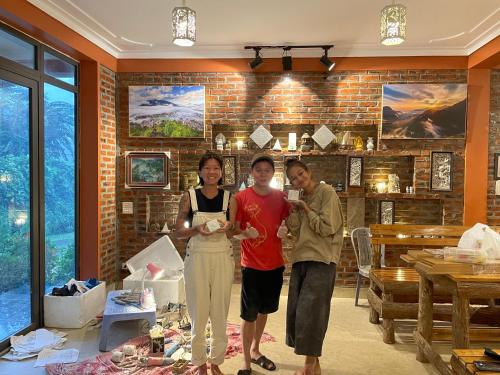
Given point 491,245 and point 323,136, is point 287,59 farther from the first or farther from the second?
point 491,245

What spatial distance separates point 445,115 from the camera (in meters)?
5.13

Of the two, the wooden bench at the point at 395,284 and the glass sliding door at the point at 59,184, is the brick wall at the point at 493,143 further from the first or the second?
the glass sliding door at the point at 59,184

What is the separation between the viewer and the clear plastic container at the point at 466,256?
9.57 feet

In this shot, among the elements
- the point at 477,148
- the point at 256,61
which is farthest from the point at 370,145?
the point at 256,61

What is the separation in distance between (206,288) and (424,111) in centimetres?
396

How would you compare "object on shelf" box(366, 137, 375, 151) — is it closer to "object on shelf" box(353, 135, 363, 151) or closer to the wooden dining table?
"object on shelf" box(353, 135, 363, 151)

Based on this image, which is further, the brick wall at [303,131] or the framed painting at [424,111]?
the brick wall at [303,131]

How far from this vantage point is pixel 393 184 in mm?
5234

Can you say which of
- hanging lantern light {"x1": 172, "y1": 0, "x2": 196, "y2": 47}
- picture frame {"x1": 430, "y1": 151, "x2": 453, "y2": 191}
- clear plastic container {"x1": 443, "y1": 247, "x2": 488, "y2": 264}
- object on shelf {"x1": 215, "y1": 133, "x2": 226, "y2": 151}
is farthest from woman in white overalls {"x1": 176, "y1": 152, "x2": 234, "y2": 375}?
picture frame {"x1": 430, "y1": 151, "x2": 453, "y2": 191}

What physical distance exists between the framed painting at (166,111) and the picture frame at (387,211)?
2.61 m

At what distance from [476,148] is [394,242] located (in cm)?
204

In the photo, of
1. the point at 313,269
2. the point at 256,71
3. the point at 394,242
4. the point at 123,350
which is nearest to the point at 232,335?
the point at 123,350

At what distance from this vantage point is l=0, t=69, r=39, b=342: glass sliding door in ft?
11.3

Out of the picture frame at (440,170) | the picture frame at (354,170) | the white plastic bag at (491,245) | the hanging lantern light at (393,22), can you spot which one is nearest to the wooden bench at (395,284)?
the white plastic bag at (491,245)
